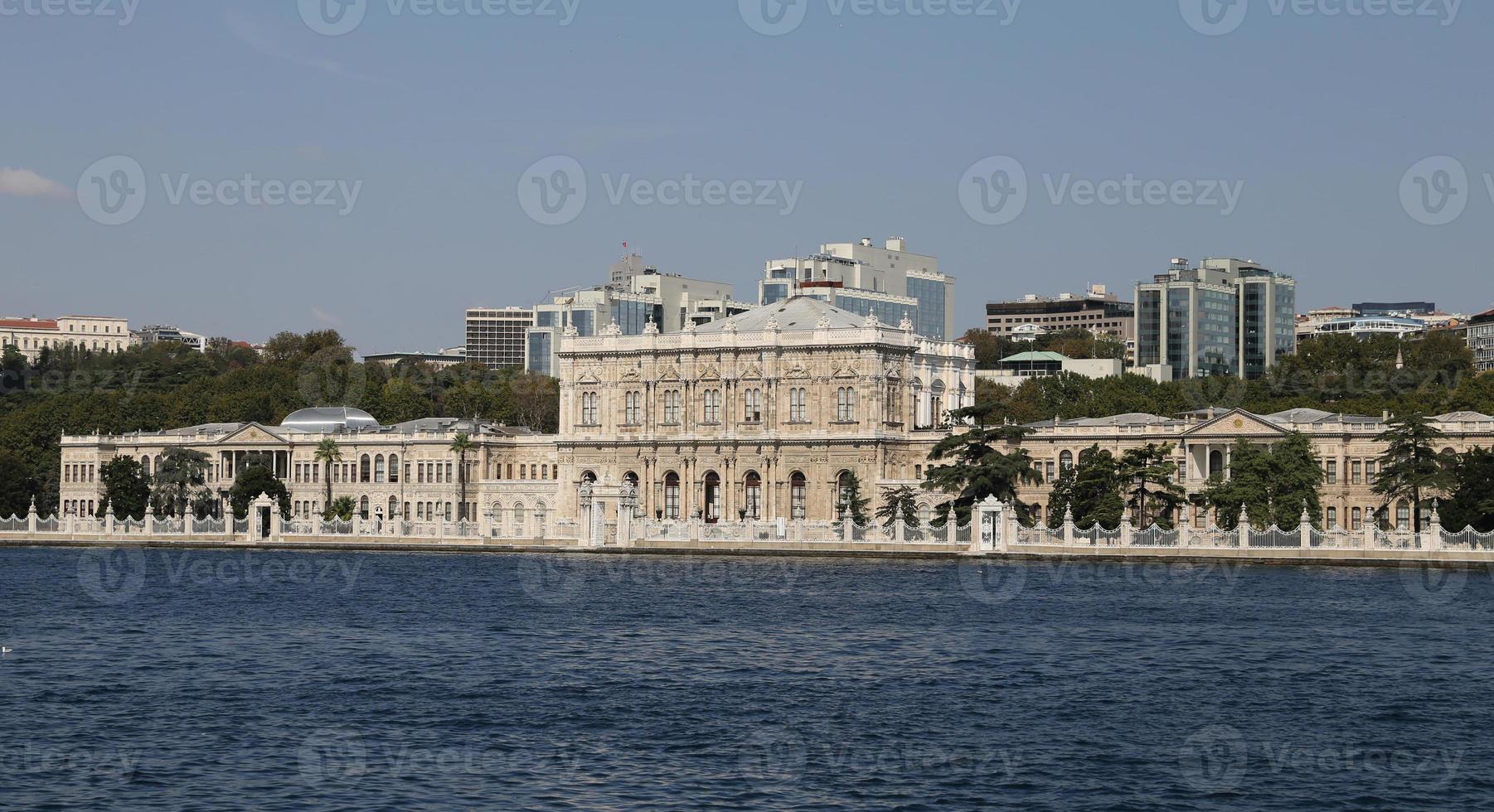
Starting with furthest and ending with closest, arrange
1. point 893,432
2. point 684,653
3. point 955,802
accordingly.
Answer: point 893,432 → point 684,653 → point 955,802

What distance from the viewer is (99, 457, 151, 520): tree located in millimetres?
98625

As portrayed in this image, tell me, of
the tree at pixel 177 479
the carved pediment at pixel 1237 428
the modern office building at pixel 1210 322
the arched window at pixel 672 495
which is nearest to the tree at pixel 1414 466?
the carved pediment at pixel 1237 428

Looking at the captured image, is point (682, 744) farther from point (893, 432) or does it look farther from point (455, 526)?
point (893, 432)

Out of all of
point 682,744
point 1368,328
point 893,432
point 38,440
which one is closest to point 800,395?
point 893,432

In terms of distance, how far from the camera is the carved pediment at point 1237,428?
84681 millimetres

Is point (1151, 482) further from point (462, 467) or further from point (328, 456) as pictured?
point (328, 456)

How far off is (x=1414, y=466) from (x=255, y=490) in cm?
5225

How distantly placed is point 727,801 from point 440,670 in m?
13.7

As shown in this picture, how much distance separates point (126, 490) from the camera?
327 ft

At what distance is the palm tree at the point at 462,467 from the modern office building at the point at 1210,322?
78.1 meters

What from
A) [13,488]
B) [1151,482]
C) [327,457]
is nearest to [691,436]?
[327,457]

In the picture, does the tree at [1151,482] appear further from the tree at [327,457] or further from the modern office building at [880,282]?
the modern office building at [880,282]

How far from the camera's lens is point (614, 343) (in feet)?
320

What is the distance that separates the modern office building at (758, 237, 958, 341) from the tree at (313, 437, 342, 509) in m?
51.0
